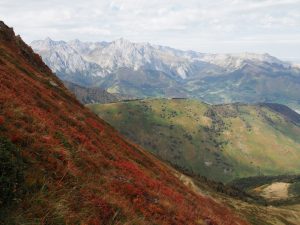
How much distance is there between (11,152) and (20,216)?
3.77 m

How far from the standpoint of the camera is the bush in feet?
38.1

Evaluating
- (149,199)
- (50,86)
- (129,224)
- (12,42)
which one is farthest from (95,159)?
(12,42)

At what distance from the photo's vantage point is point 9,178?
12.1 metres

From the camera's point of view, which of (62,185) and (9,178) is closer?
(9,178)

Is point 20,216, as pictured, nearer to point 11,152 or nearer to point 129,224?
point 11,152

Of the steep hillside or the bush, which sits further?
the steep hillside

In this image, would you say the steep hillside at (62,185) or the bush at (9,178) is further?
the steep hillside at (62,185)

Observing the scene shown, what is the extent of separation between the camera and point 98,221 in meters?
14.3

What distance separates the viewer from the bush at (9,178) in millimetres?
11617

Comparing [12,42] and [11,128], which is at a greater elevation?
[12,42]

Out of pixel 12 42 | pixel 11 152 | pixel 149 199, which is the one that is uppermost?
pixel 12 42

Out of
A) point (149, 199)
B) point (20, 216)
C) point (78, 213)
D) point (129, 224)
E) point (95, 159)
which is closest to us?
point (20, 216)

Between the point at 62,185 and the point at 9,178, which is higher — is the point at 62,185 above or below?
Answer: below

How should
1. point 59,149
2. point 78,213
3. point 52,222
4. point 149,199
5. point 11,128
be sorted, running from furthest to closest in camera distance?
1. point 149,199
2. point 59,149
3. point 11,128
4. point 78,213
5. point 52,222
